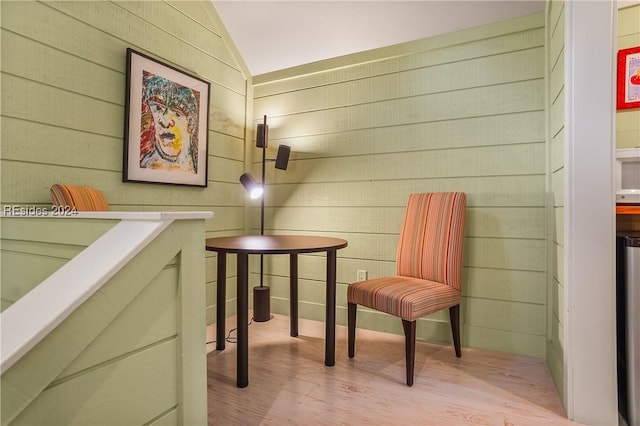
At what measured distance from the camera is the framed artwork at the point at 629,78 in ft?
6.26

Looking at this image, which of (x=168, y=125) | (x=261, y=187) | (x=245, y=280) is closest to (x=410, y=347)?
(x=245, y=280)

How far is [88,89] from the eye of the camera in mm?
1903

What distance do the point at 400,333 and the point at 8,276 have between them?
2.18 m

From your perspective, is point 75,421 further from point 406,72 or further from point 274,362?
point 406,72

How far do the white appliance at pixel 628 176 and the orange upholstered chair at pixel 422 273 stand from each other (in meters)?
0.75

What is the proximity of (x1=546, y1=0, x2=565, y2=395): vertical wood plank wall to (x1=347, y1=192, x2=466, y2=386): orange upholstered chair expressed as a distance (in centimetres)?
47

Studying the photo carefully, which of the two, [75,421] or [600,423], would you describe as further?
[600,423]

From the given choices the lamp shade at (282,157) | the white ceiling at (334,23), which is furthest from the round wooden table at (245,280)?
the white ceiling at (334,23)

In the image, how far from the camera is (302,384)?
1.83 m

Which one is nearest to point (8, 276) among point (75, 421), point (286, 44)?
point (75, 421)

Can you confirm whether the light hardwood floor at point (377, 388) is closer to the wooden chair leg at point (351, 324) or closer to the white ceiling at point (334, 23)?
the wooden chair leg at point (351, 324)

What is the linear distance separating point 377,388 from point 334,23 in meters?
2.36

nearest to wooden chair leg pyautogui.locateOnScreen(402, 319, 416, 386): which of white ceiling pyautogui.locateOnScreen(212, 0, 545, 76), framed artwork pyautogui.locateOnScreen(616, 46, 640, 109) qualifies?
framed artwork pyautogui.locateOnScreen(616, 46, 640, 109)

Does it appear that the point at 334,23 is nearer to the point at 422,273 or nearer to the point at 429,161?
the point at 429,161
